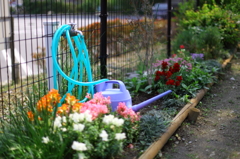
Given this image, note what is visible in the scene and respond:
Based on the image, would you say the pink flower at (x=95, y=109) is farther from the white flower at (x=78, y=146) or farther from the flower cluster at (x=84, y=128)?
the white flower at (x=78, y=146)

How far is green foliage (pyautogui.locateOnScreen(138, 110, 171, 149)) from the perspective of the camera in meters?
3.15

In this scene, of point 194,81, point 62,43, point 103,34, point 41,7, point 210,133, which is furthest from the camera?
point 194,81

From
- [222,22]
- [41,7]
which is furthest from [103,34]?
[222,22]

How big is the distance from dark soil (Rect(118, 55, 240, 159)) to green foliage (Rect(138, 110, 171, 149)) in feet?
0.56

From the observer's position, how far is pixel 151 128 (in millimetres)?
3287

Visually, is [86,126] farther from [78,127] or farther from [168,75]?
[168,75]

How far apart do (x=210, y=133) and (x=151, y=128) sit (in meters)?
0.92

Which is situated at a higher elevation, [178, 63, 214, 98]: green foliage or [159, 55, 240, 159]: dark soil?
[178, 63, 214, 98]: green foliage

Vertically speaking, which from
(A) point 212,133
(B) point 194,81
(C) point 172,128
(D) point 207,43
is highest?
(D) point 207,43

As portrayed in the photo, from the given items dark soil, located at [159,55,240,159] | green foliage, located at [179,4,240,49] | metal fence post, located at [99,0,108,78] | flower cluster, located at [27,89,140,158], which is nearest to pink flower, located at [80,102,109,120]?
flower cluster, located at [27,89,140,158]

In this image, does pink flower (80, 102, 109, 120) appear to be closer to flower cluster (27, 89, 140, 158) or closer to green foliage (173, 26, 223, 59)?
flower cluster (27, 89, 140, 158)

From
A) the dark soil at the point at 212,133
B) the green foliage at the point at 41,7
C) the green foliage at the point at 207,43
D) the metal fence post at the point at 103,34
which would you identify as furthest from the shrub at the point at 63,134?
the green foliage at the point at 207,43

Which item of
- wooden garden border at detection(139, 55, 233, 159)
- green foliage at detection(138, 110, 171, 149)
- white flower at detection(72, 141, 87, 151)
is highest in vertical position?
white flower at detection(72, 141, 87, 151)

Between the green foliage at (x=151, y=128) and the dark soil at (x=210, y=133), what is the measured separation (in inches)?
6.7
